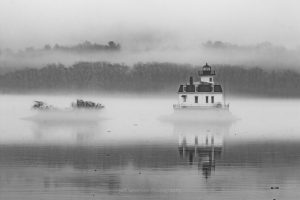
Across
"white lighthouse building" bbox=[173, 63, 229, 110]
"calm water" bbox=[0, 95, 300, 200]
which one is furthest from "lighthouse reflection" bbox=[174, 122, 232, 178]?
"white lighthouse building" bbox=[173, 63, 229, 110]

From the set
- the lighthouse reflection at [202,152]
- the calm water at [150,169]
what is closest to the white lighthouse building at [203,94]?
the lighthouse reflection at [202,152]

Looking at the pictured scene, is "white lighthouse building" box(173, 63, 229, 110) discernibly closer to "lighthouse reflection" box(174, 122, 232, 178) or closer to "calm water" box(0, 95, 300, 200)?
"lighthouse reflection" box(174, 122, 232, 178)

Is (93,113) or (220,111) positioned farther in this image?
(93,113)

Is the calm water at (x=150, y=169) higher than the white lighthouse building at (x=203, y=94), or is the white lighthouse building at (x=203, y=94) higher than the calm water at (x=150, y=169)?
the white lighthouse building at (x=203, y=94)

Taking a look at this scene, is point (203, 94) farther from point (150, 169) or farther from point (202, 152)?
point (150, 169)

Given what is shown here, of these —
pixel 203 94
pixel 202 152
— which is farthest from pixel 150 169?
pixel 203 94

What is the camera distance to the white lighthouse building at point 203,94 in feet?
191

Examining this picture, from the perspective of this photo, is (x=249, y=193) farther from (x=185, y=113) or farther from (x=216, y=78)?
(x=216, y=78)

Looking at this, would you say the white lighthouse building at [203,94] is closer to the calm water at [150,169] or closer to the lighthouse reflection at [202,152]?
the lighthouse reflection at [202,152]

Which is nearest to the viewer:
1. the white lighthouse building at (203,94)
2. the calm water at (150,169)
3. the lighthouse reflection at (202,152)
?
the calm water at (150,169)

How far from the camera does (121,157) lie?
2498cm

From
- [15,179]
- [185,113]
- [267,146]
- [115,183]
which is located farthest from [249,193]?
[185,113]

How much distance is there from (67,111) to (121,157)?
174ft

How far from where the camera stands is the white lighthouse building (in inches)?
2292
